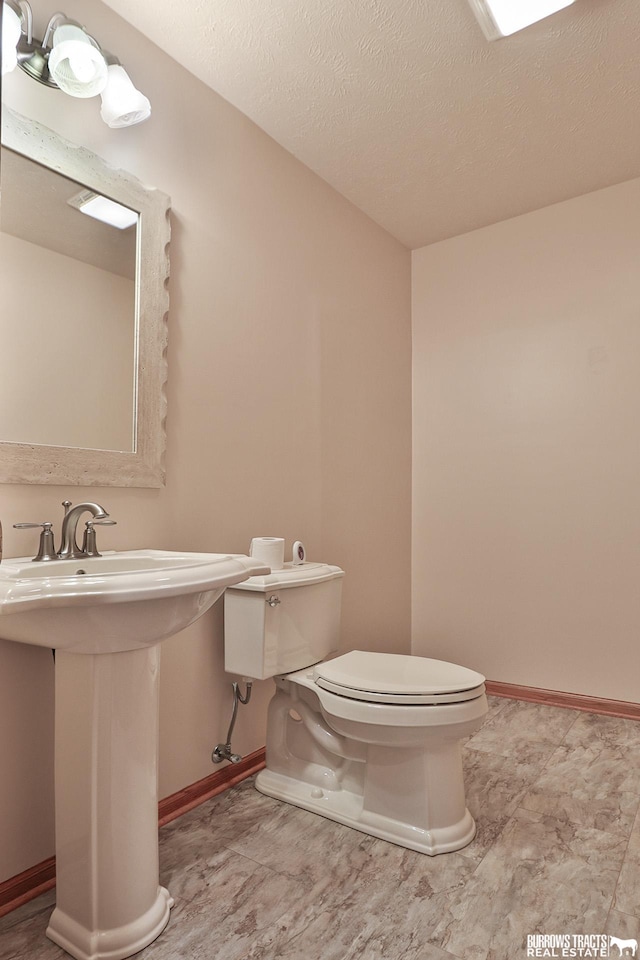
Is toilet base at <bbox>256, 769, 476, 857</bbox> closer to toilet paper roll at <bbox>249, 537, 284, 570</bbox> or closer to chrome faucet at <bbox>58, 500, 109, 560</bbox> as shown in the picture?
toilet paper roll at <bbox>249, 537, 284, 570</bbox>

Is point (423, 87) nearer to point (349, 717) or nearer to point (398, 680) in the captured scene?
point (398, 680)

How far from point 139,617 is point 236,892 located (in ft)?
2.55

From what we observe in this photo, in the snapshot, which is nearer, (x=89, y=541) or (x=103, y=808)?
(x=103, y=808)

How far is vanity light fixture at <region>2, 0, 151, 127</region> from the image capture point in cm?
142

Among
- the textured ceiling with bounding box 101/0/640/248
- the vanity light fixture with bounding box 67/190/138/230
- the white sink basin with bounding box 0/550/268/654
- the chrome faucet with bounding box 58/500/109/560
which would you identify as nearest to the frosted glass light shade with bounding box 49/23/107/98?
the vanity light fixture with bounding box 67/190/138/230

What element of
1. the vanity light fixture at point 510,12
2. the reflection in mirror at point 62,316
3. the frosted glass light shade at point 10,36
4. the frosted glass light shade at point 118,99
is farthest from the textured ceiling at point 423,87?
Answer: the reflection in mirror at point 62,316

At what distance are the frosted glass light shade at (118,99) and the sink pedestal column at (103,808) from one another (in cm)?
140

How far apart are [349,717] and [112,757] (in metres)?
0.64

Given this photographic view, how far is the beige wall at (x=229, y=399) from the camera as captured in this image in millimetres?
1510

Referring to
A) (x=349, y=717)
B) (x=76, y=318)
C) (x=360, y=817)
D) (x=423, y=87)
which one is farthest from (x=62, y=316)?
(x=360, y=817)

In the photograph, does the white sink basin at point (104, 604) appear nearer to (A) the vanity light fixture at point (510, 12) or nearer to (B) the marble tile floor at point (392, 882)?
(B) the marble tile floor at point (392, 882)

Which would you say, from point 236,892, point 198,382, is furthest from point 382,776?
point 198,382

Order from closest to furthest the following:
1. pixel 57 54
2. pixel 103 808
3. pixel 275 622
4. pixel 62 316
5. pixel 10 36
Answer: pixel 103 808
pixel 10 36
pixel 57 54
pixel 62 316
pixel 275 622

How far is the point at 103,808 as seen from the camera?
4.04ft
